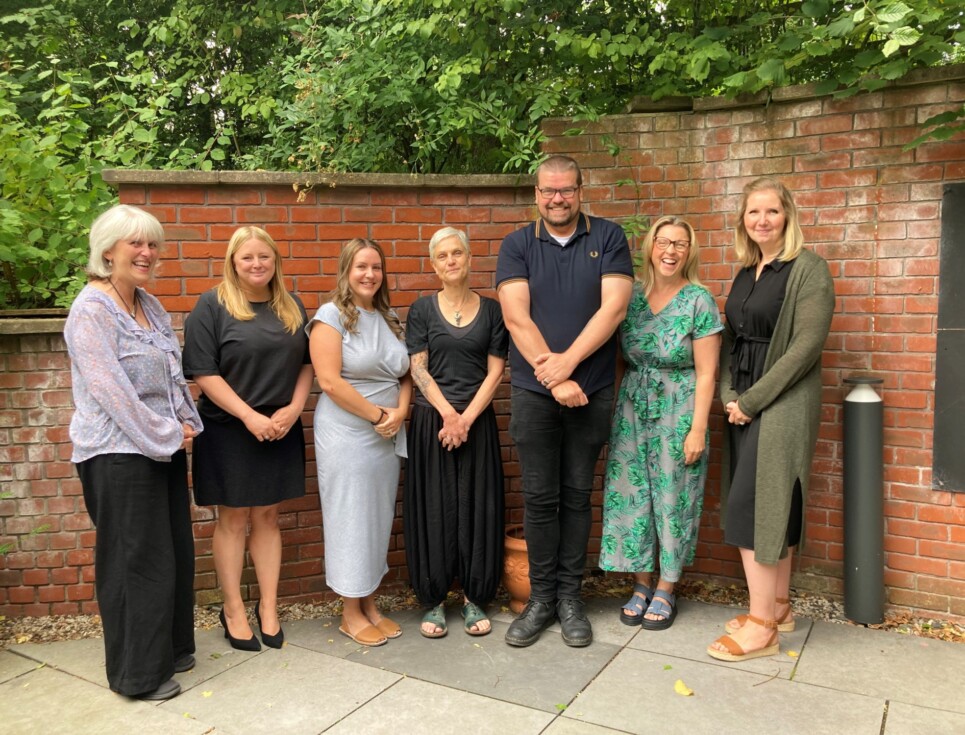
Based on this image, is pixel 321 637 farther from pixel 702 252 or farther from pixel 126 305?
pixel 702 252

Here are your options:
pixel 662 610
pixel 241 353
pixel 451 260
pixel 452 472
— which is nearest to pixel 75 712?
pixel 241 353

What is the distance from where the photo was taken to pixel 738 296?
12.0ft

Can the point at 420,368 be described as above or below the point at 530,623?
above

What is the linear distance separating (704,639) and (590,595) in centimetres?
76

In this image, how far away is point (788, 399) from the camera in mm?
3439

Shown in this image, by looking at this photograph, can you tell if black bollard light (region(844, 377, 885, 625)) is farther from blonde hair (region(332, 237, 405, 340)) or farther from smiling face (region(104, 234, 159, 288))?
smiling face (region(104, 234, 159, 288))

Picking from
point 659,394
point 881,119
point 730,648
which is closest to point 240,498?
point 659,394

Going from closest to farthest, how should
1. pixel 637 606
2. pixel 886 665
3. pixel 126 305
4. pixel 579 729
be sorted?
pixel 579 729, pixel 126 305, pixel 886 665, pixel 637 606

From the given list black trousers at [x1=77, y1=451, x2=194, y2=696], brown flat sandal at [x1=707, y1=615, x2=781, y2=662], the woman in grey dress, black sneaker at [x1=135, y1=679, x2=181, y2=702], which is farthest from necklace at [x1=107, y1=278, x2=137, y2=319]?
brown flat sandal at [x1=707, y1=615, x2=781, y2=662]

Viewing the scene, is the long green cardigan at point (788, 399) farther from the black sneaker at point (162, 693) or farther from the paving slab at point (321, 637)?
the black sneaker at point (162, 693)

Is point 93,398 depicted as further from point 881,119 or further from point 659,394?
point 881,119

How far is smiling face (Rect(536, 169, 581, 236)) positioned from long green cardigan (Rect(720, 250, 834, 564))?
→ 1.01 m

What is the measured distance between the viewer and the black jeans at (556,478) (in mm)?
3670

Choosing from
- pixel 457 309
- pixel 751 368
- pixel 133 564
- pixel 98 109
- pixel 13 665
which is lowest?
pixel 13 665
